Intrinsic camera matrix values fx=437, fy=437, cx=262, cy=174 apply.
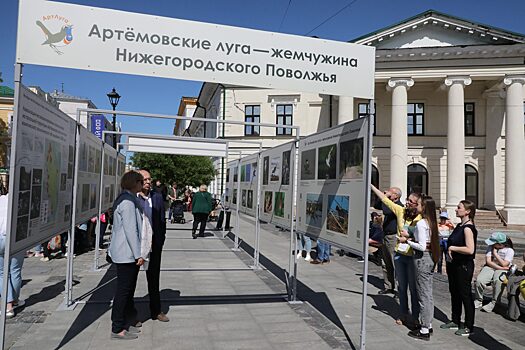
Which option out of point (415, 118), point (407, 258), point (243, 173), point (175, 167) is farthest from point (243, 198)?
point (415, 118)

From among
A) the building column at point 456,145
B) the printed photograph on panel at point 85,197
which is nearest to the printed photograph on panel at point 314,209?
the printed photograph on panel at point 85,197

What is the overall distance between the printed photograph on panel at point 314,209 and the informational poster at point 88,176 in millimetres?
3651

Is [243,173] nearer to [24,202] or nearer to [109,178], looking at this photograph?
[109,178]

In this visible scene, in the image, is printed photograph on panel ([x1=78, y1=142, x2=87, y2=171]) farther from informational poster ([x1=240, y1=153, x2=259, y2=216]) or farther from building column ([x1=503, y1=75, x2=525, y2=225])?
building column ([x1=503, y1=75, x2=525, y2=225])

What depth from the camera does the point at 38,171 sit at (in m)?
4.64

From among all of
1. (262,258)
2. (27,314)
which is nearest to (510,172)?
(262,258)

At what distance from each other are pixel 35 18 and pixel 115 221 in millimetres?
2300

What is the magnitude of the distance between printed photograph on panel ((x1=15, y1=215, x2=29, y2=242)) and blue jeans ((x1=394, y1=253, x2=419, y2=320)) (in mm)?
4562

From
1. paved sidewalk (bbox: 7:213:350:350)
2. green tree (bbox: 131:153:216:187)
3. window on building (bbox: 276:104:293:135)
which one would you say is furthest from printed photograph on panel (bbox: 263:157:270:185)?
green tree (bbox: 131:153:216:187)

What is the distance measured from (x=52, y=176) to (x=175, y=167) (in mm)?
30763

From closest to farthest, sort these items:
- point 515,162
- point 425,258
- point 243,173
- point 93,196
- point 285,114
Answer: point 425,258
point 93,196
point 243,173
point 515,162
point 285,114

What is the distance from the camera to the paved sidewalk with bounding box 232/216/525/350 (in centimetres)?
543

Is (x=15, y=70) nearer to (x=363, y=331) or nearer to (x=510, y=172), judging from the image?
(x=363, y=331)

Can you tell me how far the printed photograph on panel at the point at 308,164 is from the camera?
6.73 metres
